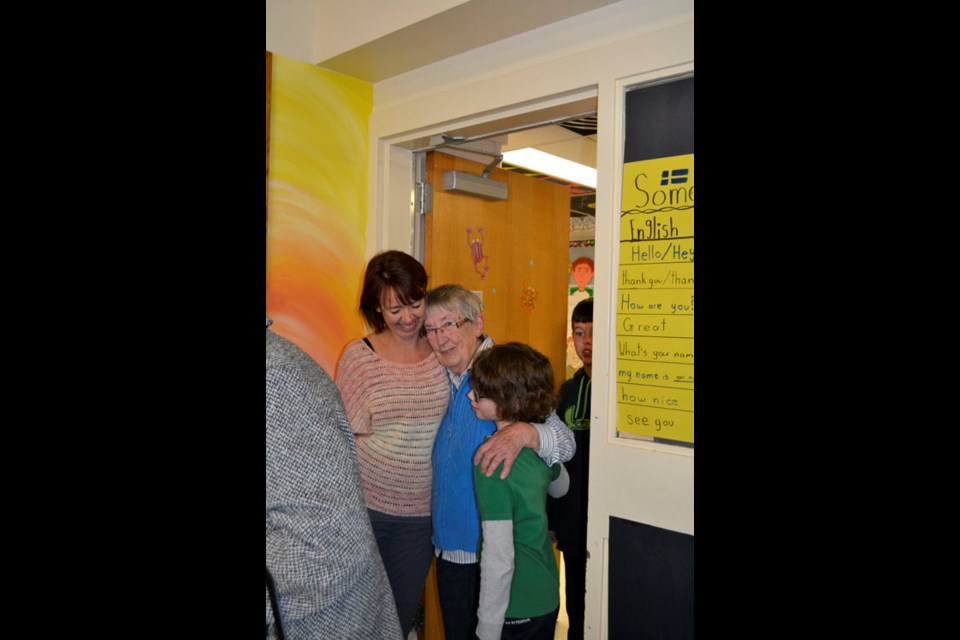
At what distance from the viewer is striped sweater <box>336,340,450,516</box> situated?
206cm

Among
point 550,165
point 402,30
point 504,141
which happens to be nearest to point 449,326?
point 402,30

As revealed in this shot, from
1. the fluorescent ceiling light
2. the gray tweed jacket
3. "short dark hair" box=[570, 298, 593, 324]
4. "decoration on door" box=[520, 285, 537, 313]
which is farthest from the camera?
the fluorescent ceiling light

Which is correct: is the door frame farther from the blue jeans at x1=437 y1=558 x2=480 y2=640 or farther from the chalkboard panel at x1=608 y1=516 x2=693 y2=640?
the chalkboard panel at x1=608 y1=516 x2=693 y2=640

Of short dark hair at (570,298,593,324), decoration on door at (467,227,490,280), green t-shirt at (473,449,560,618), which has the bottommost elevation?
green t-shirt at (473,449,560,618)

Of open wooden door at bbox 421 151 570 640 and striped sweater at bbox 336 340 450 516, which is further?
open wooden door at bbox 421 151 570 640

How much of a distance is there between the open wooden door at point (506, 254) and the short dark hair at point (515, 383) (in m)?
0.96

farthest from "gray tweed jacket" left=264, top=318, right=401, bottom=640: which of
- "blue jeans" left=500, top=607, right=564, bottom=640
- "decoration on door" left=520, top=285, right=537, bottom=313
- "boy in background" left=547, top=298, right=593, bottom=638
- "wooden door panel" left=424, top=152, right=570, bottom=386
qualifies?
"decoration on door" left=520, top=285, right=537, bottom=313

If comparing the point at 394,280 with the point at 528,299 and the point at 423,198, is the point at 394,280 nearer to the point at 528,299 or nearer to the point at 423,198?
the point at 423,198

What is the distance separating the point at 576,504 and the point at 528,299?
1203 mm

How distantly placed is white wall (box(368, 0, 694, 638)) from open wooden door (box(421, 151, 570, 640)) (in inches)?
25.6

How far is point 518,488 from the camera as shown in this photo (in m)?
1.69

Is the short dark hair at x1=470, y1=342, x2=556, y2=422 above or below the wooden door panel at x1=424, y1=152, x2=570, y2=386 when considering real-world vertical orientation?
below

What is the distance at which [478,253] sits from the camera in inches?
115
